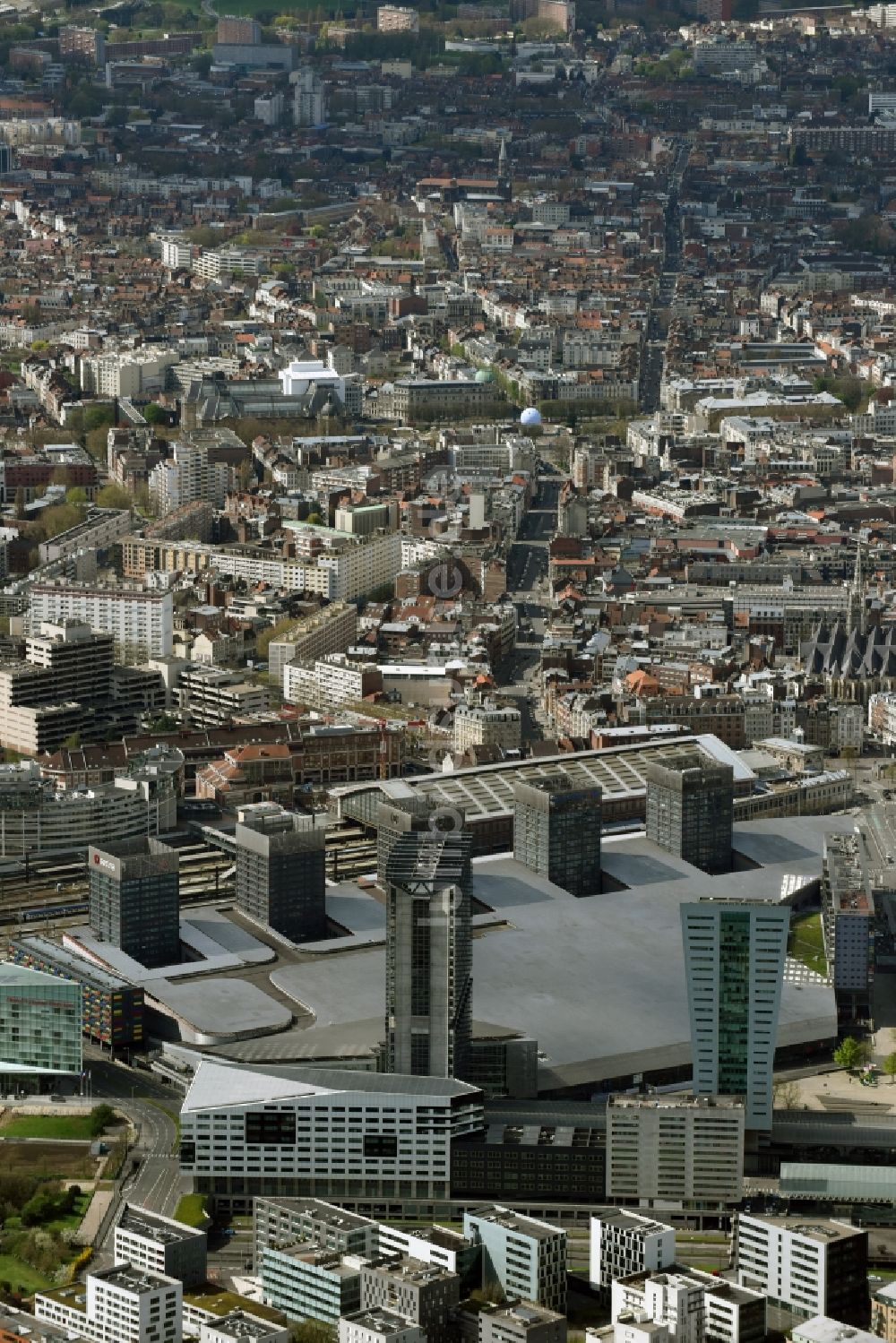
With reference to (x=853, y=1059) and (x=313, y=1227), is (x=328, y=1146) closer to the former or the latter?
(x=313, y=1227)

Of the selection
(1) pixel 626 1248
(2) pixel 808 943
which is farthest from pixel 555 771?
(1) pixel 626 1248

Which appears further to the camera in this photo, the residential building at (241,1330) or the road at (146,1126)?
the road at (146,1126)

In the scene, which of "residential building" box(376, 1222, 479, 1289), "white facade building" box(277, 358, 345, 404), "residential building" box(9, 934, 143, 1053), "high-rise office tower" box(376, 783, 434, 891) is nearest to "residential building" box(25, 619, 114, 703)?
"high-rise office tower" box(376, 783, 434, 891)

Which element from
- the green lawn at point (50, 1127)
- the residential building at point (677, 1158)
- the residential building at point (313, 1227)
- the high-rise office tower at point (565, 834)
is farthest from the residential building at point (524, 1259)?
the high-rise office tower at point (565, 834)

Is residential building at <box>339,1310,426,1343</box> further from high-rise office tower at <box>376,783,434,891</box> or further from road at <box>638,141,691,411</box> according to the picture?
road at <box>638,141,691,411</box>

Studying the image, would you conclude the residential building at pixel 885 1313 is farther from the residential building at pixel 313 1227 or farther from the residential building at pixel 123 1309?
the residential building at pixel 123 1309
